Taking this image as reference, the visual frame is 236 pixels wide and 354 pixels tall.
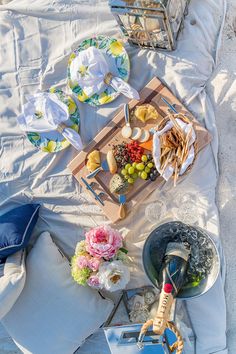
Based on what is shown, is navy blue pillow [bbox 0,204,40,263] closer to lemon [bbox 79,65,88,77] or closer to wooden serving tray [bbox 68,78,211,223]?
wooden serving tray [bbox 68,78,211,223]

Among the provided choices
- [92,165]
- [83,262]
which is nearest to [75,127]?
[92,165]

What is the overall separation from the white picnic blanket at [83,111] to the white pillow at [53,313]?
6.8 inches

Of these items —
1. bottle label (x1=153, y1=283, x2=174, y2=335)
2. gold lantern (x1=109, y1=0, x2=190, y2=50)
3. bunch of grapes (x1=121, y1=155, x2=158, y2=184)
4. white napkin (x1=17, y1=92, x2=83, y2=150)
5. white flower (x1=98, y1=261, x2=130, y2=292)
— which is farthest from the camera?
white napkin (x1=17, y1=92, x2=83, y2=150)

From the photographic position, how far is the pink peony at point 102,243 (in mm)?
1888

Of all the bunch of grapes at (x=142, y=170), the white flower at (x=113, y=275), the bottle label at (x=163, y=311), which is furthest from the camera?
the bunch of grapes at (x=142, y=170)

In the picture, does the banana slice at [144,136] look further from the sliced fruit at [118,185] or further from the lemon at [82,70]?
the lemon at [82,70]

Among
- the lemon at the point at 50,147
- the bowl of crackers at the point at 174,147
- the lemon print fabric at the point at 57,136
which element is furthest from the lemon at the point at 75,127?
the bowl of crackers at the point at 174,147

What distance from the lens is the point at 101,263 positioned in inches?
75.2

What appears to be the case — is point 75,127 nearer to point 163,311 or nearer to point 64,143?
point 64,143

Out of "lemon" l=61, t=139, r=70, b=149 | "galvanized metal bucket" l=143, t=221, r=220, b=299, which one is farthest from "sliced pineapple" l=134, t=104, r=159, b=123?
"galvanized metal bucket" l=143, t=221, r=220, b=299

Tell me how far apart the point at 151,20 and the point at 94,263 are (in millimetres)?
973

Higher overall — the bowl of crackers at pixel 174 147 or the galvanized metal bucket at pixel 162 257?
the bowl of crackers at pixel 174 147

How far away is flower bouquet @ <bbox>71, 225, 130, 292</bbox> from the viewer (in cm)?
189

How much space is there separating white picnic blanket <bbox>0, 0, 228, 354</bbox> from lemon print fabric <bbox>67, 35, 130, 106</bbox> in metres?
0.05
